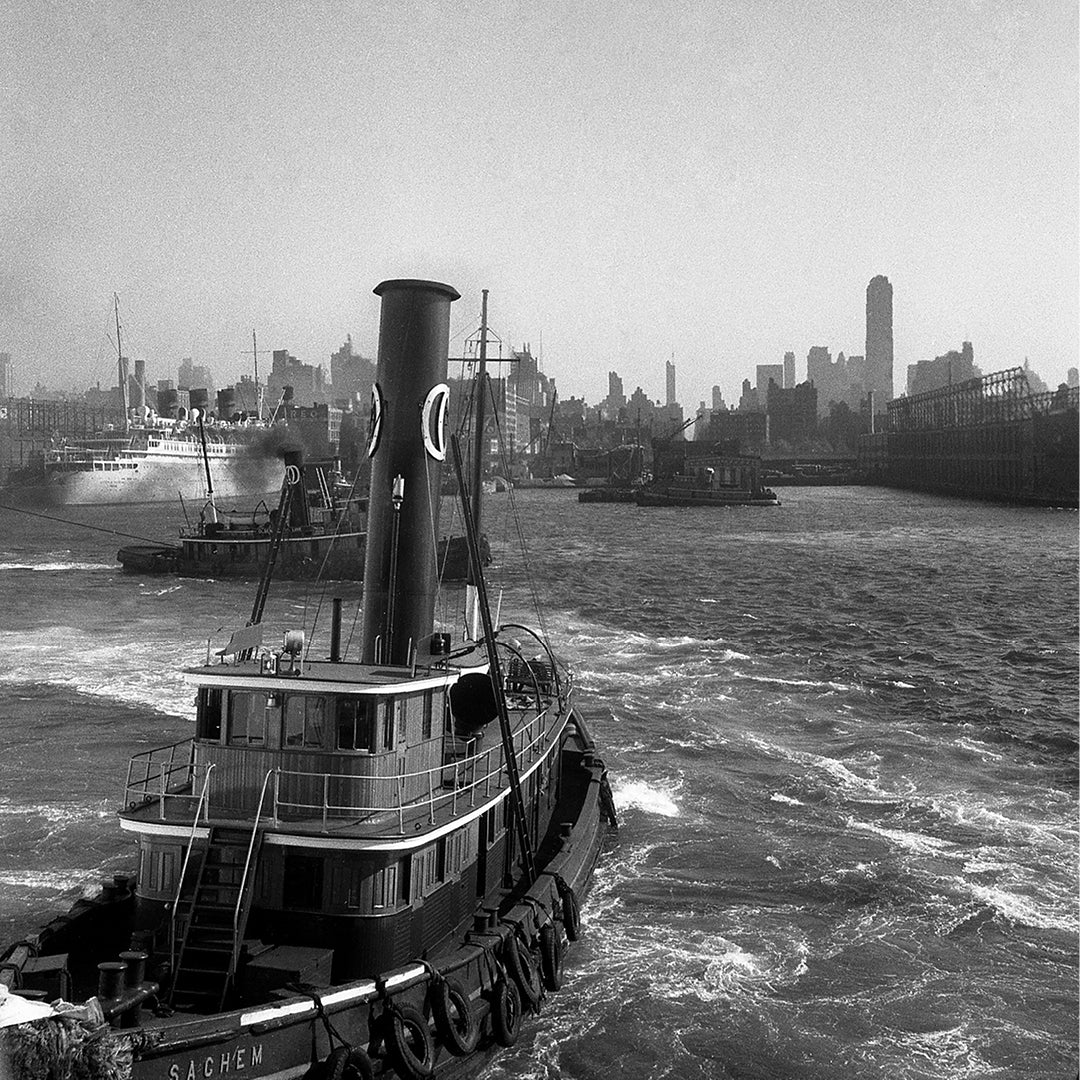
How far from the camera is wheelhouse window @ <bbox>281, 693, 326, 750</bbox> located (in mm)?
14531

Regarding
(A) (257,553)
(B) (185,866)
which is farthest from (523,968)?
(A) (257,553)

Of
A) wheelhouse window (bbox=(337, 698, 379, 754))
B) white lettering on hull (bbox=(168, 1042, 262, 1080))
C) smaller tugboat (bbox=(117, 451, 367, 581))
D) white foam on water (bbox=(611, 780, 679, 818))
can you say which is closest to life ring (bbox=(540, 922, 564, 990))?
wheelhouse window (bbox=(337, 698, 379, 754))

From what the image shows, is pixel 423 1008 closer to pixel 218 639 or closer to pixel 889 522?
pixel 218 639

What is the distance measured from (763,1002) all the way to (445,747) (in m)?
7.07

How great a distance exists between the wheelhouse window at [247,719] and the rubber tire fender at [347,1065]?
161 inches

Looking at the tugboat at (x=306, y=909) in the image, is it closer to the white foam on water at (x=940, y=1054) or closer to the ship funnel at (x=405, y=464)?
the ship funnel at (x=405, y=464)

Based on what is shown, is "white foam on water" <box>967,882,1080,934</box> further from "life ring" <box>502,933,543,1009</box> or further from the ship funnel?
the ship funnel

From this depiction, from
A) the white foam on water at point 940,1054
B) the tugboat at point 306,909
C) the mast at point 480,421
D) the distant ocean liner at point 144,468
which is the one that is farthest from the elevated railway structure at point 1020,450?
the tugboat at point 306,909

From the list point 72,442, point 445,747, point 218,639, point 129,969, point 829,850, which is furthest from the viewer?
point 72,442

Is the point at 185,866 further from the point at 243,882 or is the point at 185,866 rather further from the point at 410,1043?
the point at 410,1043

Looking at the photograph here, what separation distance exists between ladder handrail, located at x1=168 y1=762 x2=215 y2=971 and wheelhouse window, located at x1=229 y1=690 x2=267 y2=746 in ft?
1.67

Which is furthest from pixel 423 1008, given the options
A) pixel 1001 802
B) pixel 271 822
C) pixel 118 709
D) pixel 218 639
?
pixel 218 639

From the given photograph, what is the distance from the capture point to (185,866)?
13516 mm

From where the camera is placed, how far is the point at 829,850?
25.5 metres
